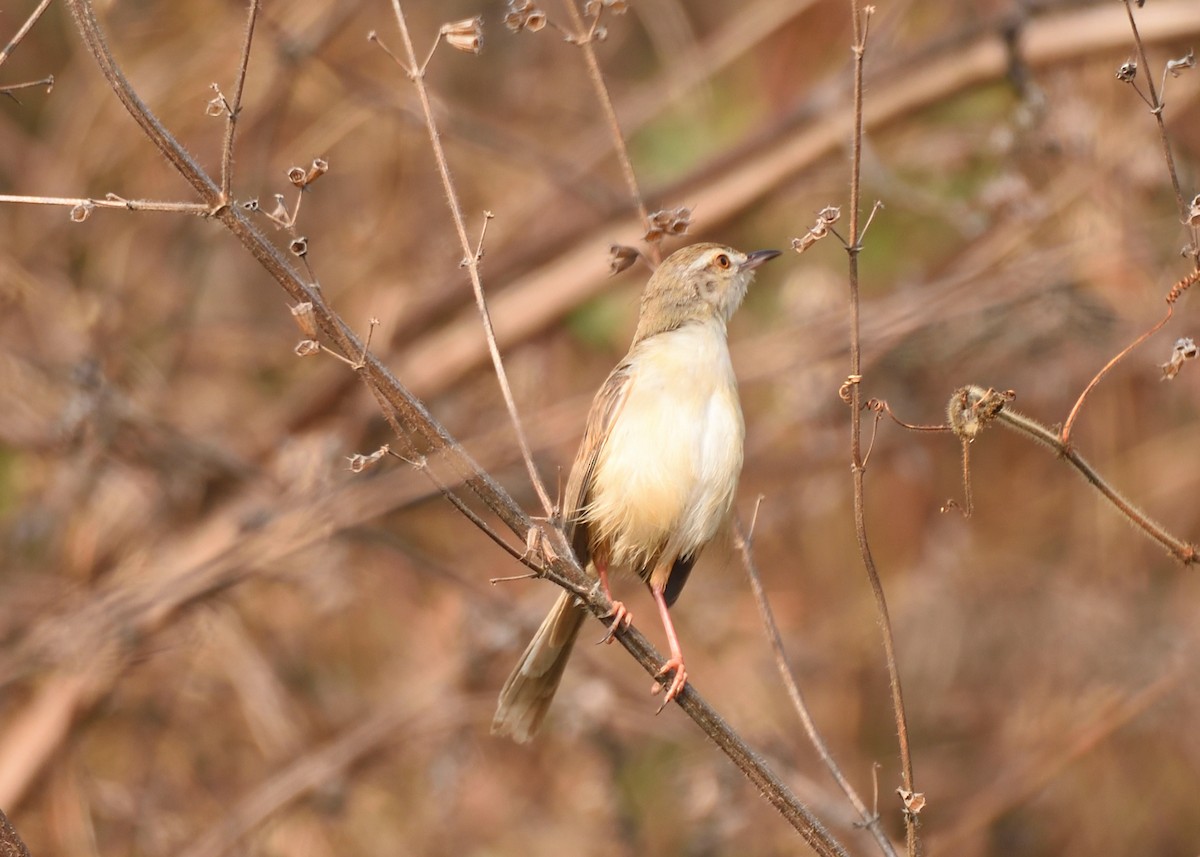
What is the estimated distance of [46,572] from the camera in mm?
6094

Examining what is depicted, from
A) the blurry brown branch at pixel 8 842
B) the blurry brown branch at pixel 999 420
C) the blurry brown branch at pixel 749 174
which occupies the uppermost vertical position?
the blurry brown branch at pixel 749 174

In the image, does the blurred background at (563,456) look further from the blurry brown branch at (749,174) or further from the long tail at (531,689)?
the long tail at (531,689)

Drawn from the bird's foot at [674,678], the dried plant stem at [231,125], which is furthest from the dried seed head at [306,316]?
the bird's foot at [674,678]

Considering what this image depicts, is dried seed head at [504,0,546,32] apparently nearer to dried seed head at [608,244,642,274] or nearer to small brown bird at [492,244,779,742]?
dried seed head at [608,244,642,274]

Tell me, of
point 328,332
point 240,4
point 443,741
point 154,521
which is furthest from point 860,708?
point 328,332

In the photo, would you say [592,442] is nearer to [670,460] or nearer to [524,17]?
[670,460]

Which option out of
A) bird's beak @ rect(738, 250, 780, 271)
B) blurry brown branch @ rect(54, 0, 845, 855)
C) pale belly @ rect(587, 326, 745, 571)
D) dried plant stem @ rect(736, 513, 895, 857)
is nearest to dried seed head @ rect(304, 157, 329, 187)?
blurry brown branch @ rect(54, 0, 845, 855)

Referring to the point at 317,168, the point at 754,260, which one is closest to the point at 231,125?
the point at 317,168

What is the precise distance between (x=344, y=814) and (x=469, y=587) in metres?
1.22

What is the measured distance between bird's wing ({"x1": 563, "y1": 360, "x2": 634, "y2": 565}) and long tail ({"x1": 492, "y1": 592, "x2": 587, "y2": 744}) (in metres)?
0.27

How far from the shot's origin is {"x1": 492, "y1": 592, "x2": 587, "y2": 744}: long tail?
3.80 meters

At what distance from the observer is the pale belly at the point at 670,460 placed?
3.76 metres

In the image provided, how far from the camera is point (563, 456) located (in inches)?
256

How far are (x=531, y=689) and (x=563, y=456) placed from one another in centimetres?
275
